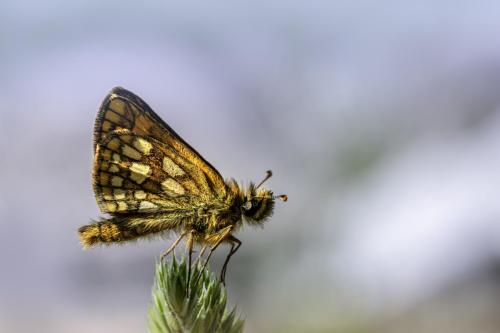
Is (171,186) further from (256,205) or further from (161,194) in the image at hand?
(256,205)

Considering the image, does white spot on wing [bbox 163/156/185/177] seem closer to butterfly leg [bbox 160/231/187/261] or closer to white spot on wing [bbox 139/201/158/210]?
white spot on wing [bbox 139/201/158/210]

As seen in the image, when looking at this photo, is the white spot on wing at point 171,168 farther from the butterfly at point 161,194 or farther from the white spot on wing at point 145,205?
the white spot on wing at point 145,205

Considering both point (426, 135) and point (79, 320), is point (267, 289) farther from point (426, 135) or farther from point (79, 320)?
point (426, 135)

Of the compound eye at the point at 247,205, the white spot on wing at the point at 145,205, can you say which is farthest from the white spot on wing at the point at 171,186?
the compound eye at the point at 247,205

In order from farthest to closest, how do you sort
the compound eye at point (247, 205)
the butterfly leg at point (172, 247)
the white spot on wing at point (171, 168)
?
the white spot on wing at point (171, 168), the compound eye at point (247, 205), the butterfly leg at point (172, 247)

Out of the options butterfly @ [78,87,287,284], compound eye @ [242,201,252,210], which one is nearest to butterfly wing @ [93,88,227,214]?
butterfly @ [78,87,287,284]

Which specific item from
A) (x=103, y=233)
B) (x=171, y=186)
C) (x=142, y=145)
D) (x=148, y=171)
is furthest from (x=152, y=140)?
(x=103, y=233)
